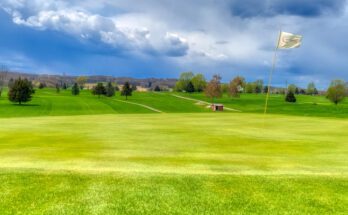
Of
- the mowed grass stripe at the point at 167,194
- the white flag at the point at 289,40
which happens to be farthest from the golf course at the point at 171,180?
the white flag at the point at 289,40

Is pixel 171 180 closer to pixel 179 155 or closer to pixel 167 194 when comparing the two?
pixel 167 194

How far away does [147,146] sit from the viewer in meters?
20.8

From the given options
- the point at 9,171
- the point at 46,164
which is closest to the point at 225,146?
the point at 46,164

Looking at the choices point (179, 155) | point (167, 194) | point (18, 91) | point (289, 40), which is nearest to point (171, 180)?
point (167, 194)

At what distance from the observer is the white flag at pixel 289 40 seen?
34.5 meters

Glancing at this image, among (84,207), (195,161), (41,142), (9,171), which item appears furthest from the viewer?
(41,142)

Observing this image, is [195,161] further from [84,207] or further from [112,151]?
[84,207]

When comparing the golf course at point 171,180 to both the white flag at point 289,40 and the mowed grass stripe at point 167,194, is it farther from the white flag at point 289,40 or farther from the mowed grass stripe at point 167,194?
the white flag at point 289,40

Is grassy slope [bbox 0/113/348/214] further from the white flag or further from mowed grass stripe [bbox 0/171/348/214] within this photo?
the white flag

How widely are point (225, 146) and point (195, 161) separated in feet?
19.8

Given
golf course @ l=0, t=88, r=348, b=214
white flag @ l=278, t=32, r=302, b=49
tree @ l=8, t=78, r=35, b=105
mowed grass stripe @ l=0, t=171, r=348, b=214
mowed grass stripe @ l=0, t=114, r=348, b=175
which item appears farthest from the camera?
Answer: tree @ l=8, t=78, r=35, b=105

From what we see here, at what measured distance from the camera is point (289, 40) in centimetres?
3472

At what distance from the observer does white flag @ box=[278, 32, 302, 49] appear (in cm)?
3447

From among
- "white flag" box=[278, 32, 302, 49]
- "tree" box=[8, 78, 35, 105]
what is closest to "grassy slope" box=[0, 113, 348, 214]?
"white flag" box=[278, 32, 302, 49]
